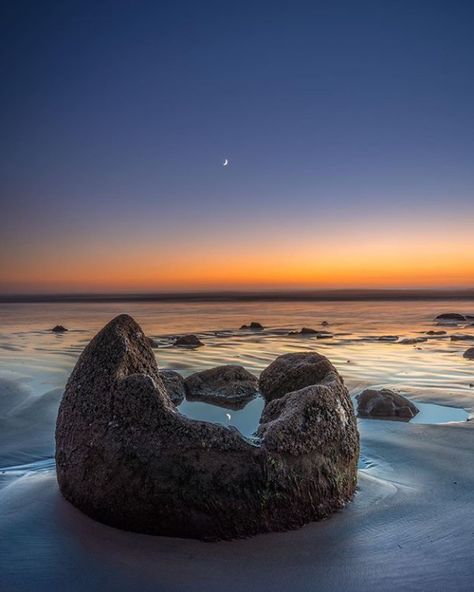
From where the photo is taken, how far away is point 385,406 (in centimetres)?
655

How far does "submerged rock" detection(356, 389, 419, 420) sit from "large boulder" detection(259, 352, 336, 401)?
4.49 feet

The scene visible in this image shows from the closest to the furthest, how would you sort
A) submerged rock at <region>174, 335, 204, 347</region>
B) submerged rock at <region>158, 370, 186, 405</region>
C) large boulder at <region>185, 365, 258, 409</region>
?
submerged rock at <region>158, 370, 186, 405</region>
large boulder at <region>185, 365, 258, 409</region>
submerged rock at <region>174, 335, 204, 347</region>

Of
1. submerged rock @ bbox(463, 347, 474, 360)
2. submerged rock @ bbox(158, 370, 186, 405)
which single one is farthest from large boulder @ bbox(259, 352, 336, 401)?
submerged rock @ bbox(463, 347, 474, 360)

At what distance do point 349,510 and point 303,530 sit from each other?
490 millimetres

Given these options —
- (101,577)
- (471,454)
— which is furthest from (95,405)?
(471,454)

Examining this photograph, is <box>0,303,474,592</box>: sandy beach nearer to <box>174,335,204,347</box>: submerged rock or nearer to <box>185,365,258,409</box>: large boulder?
<box>185,365,258,409</box>: large boulder

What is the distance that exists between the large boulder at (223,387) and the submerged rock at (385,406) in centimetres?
170

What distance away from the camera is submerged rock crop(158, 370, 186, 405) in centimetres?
763

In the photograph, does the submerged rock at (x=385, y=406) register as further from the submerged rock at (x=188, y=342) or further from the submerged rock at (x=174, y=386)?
the submerged rock at (x=188, y=342)

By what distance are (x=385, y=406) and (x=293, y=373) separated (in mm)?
1642

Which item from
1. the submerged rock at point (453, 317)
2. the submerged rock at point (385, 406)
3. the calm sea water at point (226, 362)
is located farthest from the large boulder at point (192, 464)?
the submerged rock at point (453, 317)

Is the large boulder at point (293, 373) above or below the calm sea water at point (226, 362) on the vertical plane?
above

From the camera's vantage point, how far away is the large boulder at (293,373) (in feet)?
17.1

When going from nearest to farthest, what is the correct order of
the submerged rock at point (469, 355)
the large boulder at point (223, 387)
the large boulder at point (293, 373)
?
1. the large boulder at point (293, 373)
2. the large boulder at point (223, 387)
3. the submerged rock at point (469, 355)
